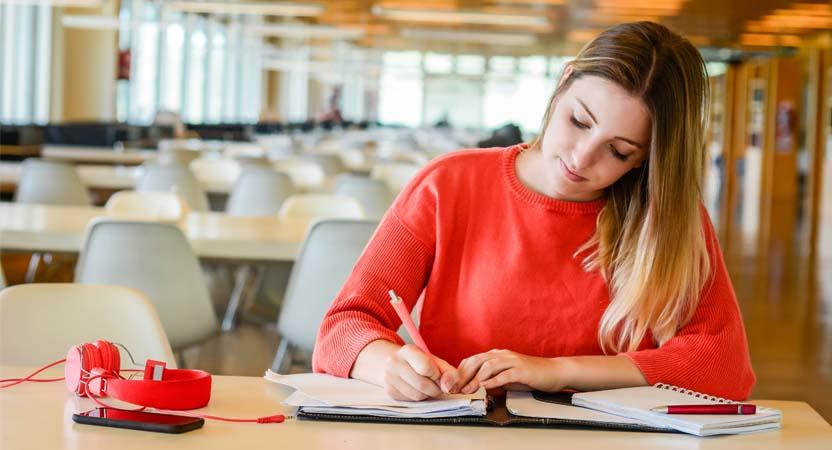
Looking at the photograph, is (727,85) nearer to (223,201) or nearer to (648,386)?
(223,201)

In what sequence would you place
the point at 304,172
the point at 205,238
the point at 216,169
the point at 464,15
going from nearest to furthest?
the point at 205,238, the point at 304,172, the point at 216,169, the point at 464,15

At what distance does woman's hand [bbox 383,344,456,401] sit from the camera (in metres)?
1.42

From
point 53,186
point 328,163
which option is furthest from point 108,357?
point 328,163

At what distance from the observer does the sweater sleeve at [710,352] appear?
165cm

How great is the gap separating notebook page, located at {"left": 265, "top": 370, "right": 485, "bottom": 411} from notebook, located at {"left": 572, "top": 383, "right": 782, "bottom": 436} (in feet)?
0.51

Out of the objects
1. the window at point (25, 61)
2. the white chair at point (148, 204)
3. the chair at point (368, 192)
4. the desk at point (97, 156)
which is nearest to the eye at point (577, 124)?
the white chair at point (148, 204)

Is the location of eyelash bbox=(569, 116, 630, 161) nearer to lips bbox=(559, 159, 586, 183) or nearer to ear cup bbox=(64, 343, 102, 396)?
lips bbox=(559, 159, 586, 183)

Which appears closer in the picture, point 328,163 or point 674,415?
point 674,415

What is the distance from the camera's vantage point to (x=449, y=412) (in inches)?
55.4

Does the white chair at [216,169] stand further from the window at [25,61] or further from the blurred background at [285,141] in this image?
the window at [25,61]

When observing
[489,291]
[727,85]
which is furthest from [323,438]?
[727,85]

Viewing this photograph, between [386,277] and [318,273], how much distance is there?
1.48 meters

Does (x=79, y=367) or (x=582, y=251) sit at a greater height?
(x=582, y=251)

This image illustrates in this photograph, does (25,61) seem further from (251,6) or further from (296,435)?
(296,435)
